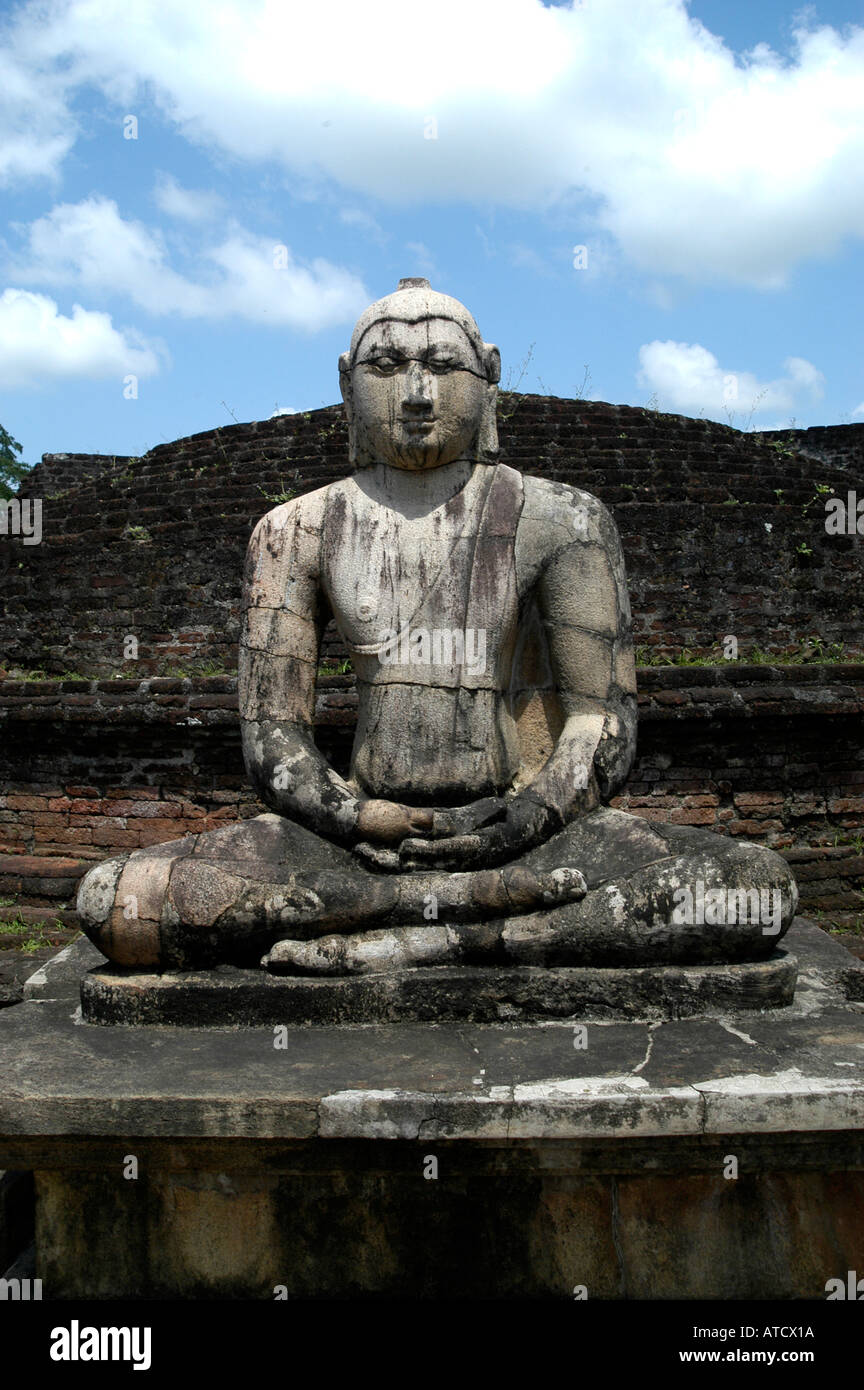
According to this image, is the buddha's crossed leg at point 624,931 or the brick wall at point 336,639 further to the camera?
the brick wall at point 336,639

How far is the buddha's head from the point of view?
3217mm

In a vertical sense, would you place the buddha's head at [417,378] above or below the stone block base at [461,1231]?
above

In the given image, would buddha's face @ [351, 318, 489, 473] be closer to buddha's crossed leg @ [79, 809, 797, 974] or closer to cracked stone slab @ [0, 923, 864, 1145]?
buddha's crossed leg @ [79, 809, 797, 974]

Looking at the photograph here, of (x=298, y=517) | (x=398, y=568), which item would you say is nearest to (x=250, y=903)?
(x=398, y=568)

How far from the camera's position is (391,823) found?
9.83 feet

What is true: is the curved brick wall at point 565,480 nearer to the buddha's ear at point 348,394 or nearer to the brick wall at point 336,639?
the brick wall at point 336,639

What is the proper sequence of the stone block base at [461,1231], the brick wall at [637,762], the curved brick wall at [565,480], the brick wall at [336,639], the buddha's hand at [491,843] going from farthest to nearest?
the curved brick wall at [565,480] → the brick wall at [336,639] → the brick wall at [637,762] → the buddha's hand at [491,843] → the stone block base at [461,1231]

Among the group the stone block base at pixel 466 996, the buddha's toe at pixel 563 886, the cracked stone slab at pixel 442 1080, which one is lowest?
the cracked stone slab at pixel 442 1080

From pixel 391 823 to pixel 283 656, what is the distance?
0.70 m

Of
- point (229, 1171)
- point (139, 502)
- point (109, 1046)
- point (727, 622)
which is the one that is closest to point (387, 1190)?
point (229, 1171)

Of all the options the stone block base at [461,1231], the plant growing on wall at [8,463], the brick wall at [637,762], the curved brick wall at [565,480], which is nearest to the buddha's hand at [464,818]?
the stone block base at [461,1231]

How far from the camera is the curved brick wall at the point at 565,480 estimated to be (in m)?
9.88
